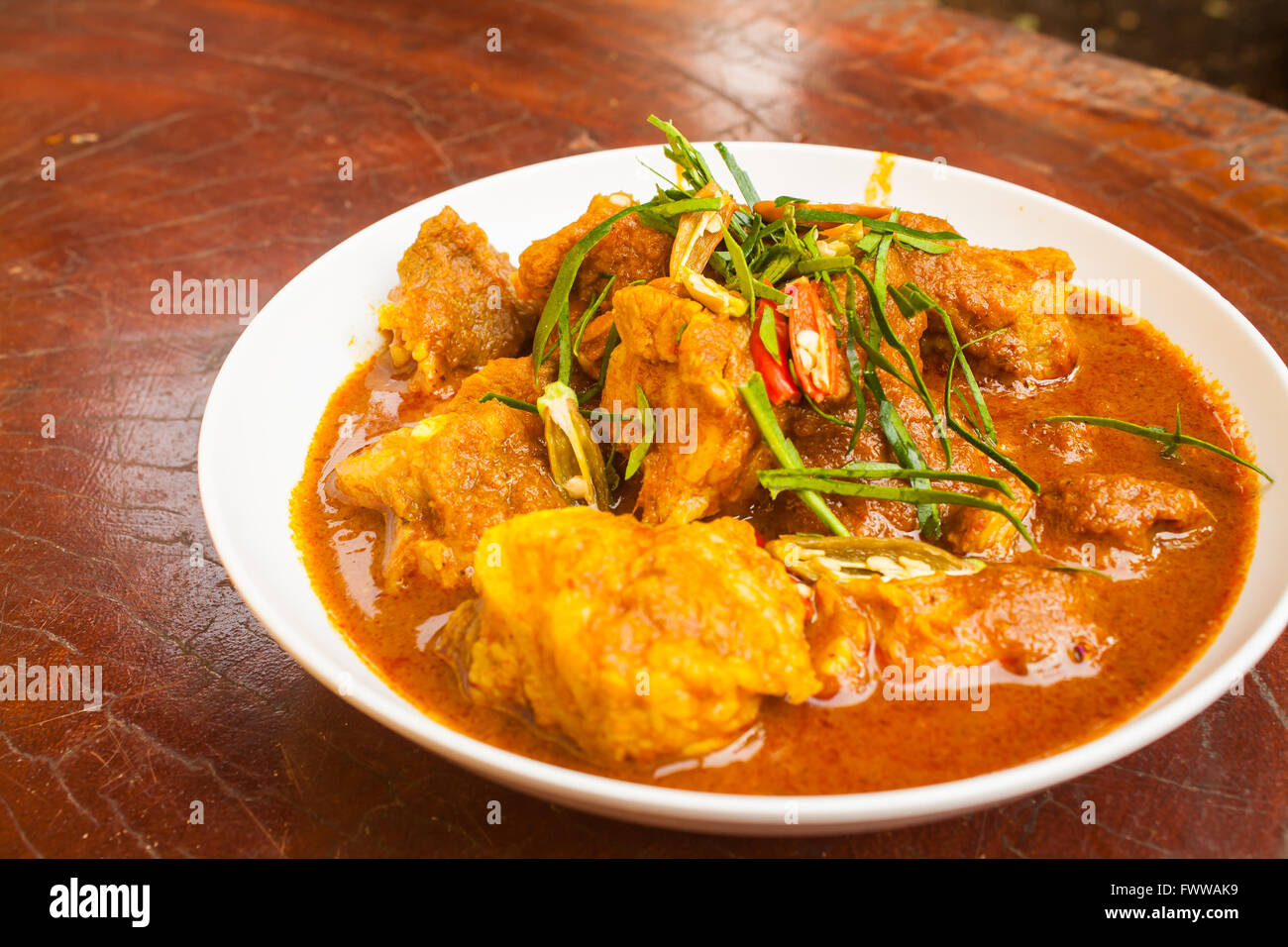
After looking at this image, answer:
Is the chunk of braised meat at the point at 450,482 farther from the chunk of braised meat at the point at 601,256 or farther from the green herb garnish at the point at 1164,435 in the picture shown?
the green herb garnish at the point at 1164,435

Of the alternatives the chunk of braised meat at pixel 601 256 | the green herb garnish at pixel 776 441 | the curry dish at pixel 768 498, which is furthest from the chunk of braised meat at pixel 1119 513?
the chunk of braised meat at pixel 601 256

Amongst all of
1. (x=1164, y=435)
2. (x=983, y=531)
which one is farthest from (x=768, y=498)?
(x=1164, y=435)

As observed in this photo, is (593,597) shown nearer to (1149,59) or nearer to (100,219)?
(100,219)

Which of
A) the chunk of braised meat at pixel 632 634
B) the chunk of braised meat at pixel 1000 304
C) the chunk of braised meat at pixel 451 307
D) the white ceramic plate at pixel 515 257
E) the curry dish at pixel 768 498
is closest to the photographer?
the white ceramic plate at pixel 515 257

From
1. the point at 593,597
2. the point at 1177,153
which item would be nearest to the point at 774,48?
the point at 1177,153

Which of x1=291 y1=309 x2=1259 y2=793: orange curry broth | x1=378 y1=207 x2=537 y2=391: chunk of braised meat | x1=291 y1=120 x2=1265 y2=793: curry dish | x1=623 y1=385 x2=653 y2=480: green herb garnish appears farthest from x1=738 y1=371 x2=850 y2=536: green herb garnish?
x1=378 y1=207 x2=537 y2=391: chunk of braised meat

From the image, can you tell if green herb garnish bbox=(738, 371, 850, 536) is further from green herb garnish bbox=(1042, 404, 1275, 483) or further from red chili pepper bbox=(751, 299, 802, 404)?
green herb garnish bbox=(1042, 404, 1275, 483)

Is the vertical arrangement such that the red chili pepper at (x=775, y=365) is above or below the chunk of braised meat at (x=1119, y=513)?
above
